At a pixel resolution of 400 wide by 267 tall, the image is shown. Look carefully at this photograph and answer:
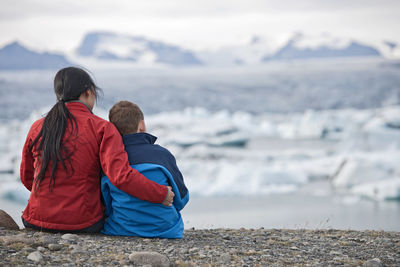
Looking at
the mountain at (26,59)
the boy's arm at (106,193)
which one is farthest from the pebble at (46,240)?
the mountain at (26,59)

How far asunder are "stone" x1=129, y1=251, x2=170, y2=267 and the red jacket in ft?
1.03

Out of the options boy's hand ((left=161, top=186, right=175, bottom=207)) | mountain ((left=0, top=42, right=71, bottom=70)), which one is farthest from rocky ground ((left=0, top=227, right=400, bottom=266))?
mountain ((left=0, top=42, right=71, bottom=70))

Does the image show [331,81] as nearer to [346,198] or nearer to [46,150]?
[346,198]

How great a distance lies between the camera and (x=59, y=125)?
2281mm

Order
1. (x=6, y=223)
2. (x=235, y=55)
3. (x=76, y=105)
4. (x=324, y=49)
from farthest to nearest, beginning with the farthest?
1. (x=324, y=49)
2. (x=235, y=55)
3. (x=6, y=223)
4. (x=76, y=105)

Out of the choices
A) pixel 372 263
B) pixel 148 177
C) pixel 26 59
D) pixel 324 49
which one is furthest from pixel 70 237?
pixel 324 49

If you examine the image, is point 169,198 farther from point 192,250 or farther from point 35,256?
point 35,256

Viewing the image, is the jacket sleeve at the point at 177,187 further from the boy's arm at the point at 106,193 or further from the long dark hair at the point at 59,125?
the long dark hair at the point at 59,125

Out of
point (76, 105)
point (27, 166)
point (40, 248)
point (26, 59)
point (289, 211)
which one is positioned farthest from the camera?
point (26, 59)

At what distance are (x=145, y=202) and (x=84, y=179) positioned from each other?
0.33 meters

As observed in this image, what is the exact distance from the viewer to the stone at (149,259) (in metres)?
2.02

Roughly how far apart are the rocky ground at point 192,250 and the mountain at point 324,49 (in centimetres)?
10318

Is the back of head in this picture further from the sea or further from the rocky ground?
the rocky ground

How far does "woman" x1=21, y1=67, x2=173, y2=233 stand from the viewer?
7.34 feet
